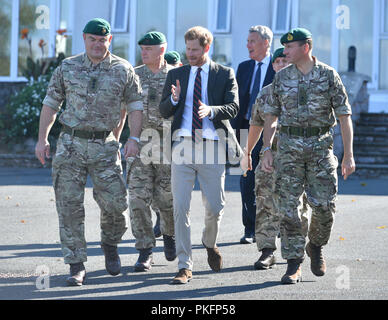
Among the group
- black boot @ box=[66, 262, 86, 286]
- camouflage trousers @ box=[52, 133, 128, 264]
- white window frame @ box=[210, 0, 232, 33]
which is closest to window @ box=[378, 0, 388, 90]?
white window frame @ box=[210, 0, 232, 33]

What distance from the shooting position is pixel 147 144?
7969mm

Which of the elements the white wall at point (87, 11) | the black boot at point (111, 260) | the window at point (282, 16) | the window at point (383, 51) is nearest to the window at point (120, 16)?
the white wall at point (87, 11)

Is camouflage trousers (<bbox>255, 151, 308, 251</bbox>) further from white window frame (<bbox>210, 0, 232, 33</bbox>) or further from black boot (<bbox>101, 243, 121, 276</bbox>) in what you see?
white window frame (<bbox>210, 0, 232, 33</bbox>)

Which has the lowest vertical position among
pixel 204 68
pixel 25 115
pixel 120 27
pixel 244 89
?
pixel 25 115

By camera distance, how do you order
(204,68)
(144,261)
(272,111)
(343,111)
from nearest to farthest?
(343,111) < (272,111) < (204,68) < (144,261)

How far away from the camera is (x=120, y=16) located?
23125 millimetres

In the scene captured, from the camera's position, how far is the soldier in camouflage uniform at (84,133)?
695cm

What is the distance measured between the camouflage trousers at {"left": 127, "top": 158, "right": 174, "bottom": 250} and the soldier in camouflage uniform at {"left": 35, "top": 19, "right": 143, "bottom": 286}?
2.26 feet

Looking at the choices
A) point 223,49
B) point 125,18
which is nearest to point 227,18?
point 223,49

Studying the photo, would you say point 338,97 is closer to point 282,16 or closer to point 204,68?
point 204,68

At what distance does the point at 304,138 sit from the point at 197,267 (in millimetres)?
1684

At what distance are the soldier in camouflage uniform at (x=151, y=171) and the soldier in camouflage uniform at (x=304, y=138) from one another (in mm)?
1341

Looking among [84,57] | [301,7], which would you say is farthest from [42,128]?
[301,7]

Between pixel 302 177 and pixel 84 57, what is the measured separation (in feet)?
6.70
